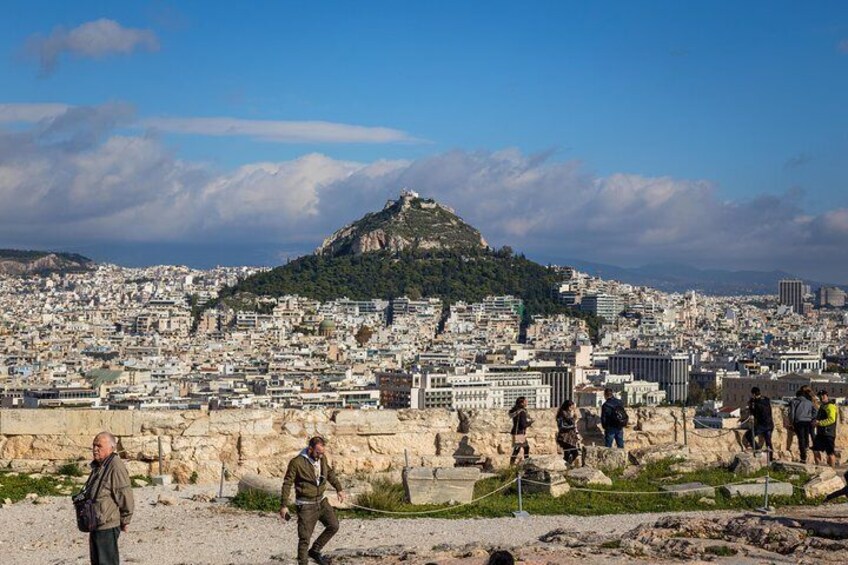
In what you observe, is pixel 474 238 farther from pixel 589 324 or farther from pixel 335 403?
pixel 335 403

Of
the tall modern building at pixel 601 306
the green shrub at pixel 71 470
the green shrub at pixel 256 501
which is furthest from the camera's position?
the tall modern building at pixel 601 306

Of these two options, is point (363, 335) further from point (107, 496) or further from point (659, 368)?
point (107, 496)

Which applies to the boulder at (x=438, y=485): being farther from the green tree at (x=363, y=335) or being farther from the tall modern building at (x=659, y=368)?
the green tree at (x=363, y=335)

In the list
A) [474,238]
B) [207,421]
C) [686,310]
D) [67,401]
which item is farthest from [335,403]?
[686,310]

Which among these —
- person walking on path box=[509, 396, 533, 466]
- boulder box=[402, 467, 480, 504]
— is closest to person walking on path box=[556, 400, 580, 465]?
person walking on path box=[509, 396, 533, 466]

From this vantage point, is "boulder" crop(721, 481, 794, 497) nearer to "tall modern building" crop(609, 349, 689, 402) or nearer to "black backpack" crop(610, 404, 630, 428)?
"black backpack" crop(610, 404, 630, 428)

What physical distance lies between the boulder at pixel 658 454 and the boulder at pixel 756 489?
148cm

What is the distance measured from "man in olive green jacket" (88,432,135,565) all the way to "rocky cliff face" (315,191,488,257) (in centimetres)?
17054

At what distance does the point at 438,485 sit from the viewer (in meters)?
10.7

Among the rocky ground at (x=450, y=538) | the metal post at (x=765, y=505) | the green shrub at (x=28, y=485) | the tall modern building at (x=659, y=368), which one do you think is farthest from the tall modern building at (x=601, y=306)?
the rocky ground at (x=450, y=538)

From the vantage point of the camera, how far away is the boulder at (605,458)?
12.4 m

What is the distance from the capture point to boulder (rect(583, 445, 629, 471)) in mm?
12359

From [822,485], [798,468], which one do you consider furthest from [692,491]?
[798,468]

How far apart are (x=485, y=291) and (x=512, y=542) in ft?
545
